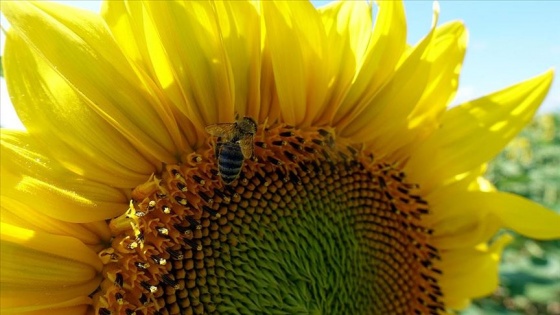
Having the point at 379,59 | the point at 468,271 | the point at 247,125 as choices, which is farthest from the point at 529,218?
the point at 247,125

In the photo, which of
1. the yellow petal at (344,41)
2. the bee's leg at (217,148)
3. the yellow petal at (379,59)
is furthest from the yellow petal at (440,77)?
the bee's leg at (217,148)

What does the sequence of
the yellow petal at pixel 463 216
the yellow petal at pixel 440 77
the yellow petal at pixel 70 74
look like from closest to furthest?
the yellow petal at pixel 70 74
the yellow petal at pixel 440 77
the yellow petal at pixel 463 216

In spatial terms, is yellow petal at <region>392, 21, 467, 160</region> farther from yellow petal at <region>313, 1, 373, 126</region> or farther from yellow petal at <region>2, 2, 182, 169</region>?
yellow petal at <region>2, 2, 182, 169</region>

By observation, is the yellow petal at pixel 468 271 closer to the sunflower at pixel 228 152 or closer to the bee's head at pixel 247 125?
the sunflower at pixel 228 152

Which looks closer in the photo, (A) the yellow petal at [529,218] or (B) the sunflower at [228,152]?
(B) the sunflower at [228,152]

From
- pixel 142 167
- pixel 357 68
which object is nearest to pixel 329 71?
pixel 357 68

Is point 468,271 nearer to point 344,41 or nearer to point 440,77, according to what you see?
point 440,77
